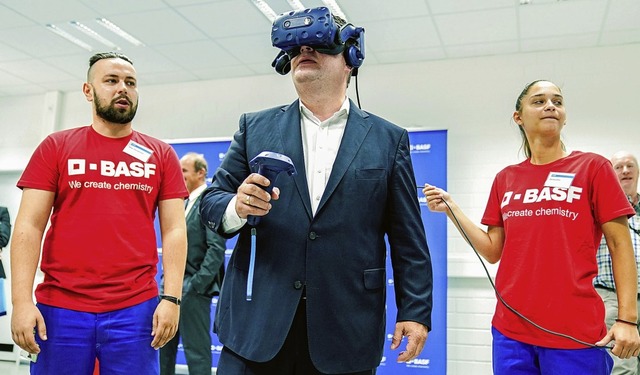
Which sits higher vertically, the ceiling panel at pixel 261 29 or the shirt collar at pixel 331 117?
the ceiling panel at pixel 261 29

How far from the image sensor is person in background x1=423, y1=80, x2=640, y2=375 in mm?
1718

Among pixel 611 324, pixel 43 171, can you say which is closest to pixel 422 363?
pixel 611 324

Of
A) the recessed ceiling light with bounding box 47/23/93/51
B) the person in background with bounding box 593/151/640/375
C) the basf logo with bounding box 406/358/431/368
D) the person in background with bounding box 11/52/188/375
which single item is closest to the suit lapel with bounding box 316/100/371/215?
the person in background with bounding box 11/52/188/375

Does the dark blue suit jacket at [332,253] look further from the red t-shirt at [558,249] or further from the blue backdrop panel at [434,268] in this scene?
the blue backdrop panel at [434,268]

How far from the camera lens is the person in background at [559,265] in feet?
5.64

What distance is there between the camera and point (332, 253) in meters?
1.29

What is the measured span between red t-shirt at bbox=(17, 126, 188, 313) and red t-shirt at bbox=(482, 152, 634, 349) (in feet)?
4.27

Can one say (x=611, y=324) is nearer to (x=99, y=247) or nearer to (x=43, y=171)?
(x=99, y=247)

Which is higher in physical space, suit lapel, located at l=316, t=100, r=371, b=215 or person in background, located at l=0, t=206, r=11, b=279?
suit lapel, located at l=316, t=100, r=371, b=215

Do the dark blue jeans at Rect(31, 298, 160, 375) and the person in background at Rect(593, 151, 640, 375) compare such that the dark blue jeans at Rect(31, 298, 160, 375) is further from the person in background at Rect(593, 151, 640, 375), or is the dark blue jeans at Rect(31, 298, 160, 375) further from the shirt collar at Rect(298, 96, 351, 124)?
the person in background at Rect(593, 151, 640, 375)

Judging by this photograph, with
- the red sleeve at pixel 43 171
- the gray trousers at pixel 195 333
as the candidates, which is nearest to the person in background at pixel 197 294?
the gray trousers at pixel 195 333

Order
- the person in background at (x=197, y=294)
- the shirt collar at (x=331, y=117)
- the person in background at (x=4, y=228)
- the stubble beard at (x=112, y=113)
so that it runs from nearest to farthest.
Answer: the shirt collar at (x=331, y=117), the stubble beard at (x=112, y=113), the person in background at (x=197, y=294), the person in background at (x=4, y=228)

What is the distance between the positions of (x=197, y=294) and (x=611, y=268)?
8.63 feet

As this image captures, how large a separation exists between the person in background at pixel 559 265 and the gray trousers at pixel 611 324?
1.62 metres
